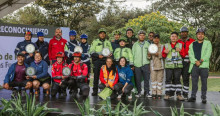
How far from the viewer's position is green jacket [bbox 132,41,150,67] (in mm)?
7066

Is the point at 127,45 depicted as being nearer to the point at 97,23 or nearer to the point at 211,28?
the point at 211,28

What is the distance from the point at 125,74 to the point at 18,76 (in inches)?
119

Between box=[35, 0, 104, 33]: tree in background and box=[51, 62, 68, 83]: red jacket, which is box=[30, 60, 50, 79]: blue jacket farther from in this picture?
box=[35, 0, 104, 33]: tree in background

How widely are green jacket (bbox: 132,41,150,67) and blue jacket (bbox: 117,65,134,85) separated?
0.35 metres

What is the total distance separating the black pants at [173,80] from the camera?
6793 mm

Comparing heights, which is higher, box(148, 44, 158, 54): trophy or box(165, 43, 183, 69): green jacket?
box(148, 44, 158, 54): trophy

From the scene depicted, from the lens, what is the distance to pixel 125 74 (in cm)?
693

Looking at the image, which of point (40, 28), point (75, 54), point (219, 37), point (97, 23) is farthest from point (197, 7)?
point (75, 54)

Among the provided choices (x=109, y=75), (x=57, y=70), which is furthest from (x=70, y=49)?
(x=109, y=75)

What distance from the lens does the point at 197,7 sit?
84.5ft

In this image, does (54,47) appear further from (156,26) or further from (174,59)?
(156,26)

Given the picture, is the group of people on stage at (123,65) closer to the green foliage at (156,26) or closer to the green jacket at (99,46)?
the green jacket at (99,46)

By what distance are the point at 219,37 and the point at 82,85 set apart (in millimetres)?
21550

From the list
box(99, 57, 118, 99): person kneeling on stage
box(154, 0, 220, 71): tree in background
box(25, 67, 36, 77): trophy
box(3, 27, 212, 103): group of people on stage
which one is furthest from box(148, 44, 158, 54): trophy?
box(154, 0, 220, 71): tree in background
